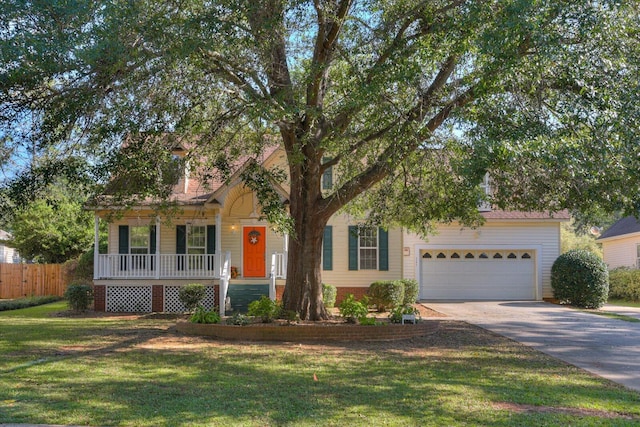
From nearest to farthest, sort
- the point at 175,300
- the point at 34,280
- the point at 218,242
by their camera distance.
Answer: the point at 218,242 → the point at 175,300 → the point at 34,280

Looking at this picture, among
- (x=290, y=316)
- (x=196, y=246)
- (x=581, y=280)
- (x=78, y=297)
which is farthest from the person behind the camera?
A: (x=581, y=280)

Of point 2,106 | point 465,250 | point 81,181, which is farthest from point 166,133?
point 465,250

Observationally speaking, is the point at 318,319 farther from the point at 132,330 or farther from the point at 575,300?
the point at 575,300

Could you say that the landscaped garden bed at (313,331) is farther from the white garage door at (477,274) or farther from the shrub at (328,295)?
the white garage door at (477,274)

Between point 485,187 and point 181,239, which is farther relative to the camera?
point 181,239

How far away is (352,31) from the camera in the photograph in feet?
43.7

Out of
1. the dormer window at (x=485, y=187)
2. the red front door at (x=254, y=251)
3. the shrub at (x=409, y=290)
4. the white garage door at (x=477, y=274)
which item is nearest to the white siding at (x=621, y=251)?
the white garage door at (x=477, y=274)

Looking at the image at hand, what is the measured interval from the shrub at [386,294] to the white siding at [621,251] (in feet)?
48.0

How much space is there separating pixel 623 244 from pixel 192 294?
74.0 ft

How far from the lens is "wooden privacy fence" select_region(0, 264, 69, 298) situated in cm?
3030

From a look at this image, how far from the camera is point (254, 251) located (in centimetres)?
2253

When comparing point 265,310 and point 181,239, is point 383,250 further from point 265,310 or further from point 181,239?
point 265,310

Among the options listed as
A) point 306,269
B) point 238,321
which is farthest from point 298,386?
point 306,269

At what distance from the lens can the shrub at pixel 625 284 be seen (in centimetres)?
2689
